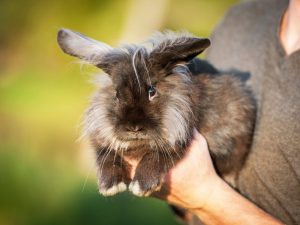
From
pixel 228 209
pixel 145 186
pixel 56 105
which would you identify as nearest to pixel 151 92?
pixel 145 186

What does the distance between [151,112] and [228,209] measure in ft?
2.03

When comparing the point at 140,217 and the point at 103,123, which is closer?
the point at 103,123

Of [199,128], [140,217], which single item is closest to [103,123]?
[199,128]

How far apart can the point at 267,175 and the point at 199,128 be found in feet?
1.39

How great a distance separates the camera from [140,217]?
5215 mm

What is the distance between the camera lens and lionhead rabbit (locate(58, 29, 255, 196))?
2348 millimetres

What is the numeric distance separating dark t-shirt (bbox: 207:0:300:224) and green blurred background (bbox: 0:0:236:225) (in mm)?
869

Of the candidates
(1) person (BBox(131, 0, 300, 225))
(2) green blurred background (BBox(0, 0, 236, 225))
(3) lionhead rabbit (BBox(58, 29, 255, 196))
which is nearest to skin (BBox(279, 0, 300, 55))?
(1) person (BBox(131, 0, 300, 225))

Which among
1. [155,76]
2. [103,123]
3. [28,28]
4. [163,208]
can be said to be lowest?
[28,28]

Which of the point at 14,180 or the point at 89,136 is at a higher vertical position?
the point at 89,136

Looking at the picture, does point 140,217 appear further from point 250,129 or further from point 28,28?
point 28,28

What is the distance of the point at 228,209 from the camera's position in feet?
8.11

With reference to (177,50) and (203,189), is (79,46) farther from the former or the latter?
→ (203,189)

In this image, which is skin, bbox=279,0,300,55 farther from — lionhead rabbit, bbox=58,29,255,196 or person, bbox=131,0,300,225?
lionhead rabbit, bbox=58,29,255,196
